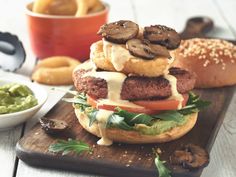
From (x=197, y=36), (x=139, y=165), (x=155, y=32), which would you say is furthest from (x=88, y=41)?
(x=139, y=165)

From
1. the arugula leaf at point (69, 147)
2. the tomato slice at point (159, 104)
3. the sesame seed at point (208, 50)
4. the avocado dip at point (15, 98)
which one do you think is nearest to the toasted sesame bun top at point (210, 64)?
the sesame seed at point (208, 50)

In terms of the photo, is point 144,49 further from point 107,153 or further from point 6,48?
point 6,48

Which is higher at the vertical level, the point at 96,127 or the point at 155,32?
the point at 155,32

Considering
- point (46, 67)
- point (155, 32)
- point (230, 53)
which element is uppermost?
point (155, 32)

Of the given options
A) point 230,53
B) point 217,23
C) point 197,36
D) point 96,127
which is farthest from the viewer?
point 217,23

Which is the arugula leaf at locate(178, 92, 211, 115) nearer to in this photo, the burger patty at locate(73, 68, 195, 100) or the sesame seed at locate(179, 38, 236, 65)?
the burger patty at locate(73, 68, 195, 100)

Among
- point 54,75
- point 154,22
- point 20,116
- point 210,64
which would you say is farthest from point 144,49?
point 154,22

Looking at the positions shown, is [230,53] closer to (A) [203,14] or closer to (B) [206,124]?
(B) [206,124]

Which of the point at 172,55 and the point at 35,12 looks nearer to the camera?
the point at 172,55
